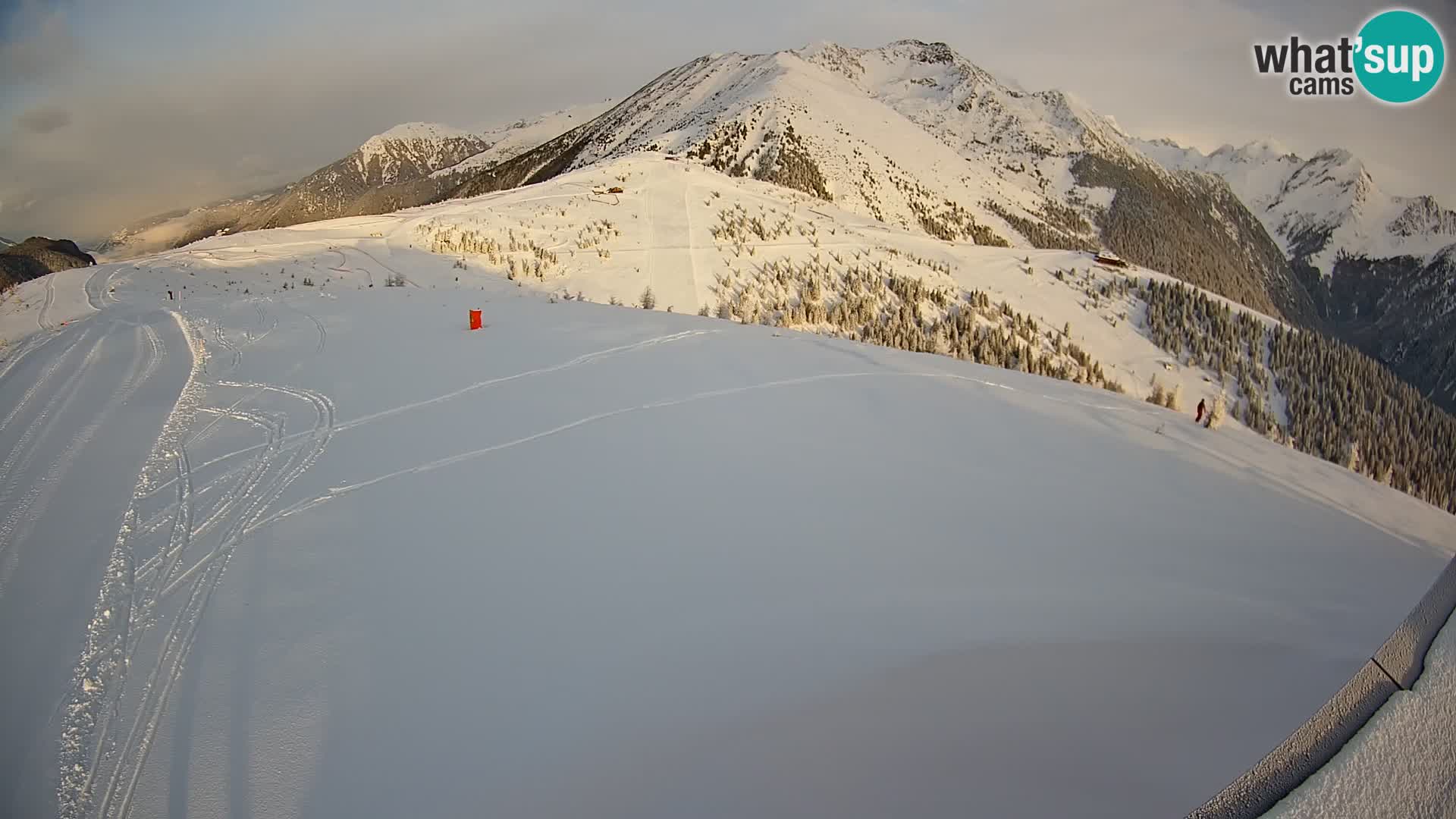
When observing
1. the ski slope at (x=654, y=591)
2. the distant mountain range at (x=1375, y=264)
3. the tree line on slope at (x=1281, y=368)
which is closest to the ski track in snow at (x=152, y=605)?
the ski slope at (x=654, y=591)

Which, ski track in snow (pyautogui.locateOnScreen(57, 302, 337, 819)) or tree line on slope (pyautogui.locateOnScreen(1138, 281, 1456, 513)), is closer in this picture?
ski track in snow (pyautogui.locateOnScreen(57, 302, 337, 819))

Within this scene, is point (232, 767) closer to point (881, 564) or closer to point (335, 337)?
point (881, 564)

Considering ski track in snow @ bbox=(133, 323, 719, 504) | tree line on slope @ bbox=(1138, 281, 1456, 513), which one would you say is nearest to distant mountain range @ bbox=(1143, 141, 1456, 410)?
tree line on slope @ bbox=(1138, 281, 1456, 513)

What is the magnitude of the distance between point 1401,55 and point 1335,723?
2.85 m

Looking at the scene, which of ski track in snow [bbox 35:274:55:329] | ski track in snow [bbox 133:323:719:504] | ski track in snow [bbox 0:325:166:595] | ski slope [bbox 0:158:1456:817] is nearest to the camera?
ski slope [bbox 0:158:1456:817]

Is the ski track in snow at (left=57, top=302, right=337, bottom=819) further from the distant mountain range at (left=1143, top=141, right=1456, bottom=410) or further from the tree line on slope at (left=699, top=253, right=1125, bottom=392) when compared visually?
the distant mountain range at (left=1143, top=141, right=1456, bottom=410)

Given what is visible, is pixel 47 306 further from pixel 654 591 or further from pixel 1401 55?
pixel 1401 55

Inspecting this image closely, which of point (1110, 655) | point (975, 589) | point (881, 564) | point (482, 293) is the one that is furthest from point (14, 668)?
point (482, 293)

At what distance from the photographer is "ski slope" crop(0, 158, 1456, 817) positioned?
2.19m

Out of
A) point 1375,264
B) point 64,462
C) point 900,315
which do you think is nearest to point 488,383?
point 64,462

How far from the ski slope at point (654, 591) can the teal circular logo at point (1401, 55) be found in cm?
207

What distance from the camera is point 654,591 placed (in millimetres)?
3180

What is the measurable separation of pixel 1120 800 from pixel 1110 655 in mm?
811

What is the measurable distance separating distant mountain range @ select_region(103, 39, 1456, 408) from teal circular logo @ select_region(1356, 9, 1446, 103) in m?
25.7
